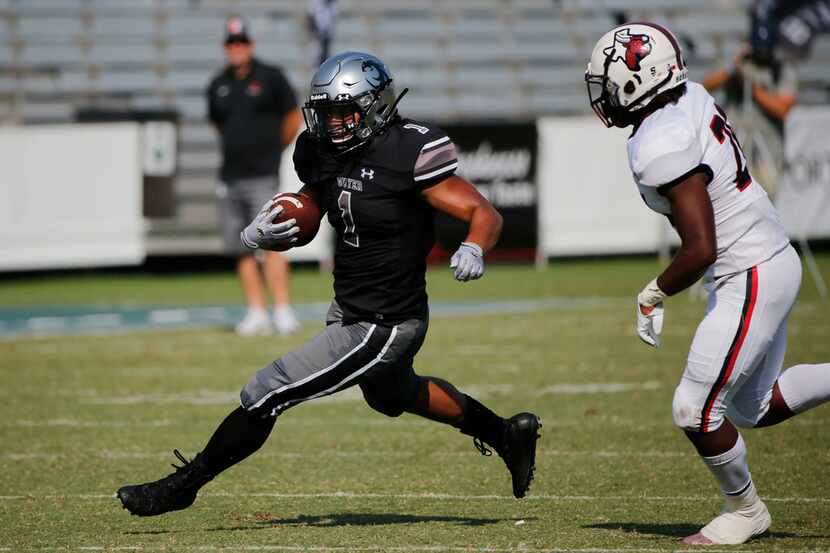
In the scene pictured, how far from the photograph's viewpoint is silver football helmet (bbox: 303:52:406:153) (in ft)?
15.2

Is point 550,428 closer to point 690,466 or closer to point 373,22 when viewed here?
point 690,466

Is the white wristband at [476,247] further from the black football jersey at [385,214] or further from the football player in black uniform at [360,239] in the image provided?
the black football jersey at [385,214]

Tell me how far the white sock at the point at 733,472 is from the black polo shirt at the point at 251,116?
646cm

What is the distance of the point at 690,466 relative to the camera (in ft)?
18.9

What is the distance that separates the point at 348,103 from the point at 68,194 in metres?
10.5

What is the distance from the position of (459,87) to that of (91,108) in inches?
188

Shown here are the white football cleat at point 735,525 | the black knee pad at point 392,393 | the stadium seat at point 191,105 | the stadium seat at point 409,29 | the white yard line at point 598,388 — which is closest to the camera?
the white football cleat at point 735,525

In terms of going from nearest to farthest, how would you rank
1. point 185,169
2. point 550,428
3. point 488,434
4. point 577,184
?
point 488,434 → point 550,428 → point 577,184 → point 185,169


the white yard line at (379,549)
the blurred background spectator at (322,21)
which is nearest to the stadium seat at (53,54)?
the blurred background spectator at (322,21)

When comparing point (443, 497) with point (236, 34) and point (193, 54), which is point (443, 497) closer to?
point (236, 34)

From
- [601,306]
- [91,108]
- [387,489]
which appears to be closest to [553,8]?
[91,108]

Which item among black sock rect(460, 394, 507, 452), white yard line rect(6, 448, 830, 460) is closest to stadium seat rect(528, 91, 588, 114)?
white yard line rect(6, 448, 830, 460)

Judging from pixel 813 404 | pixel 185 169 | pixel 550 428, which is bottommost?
pixel 185 169

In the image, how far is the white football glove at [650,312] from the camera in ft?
13.8
